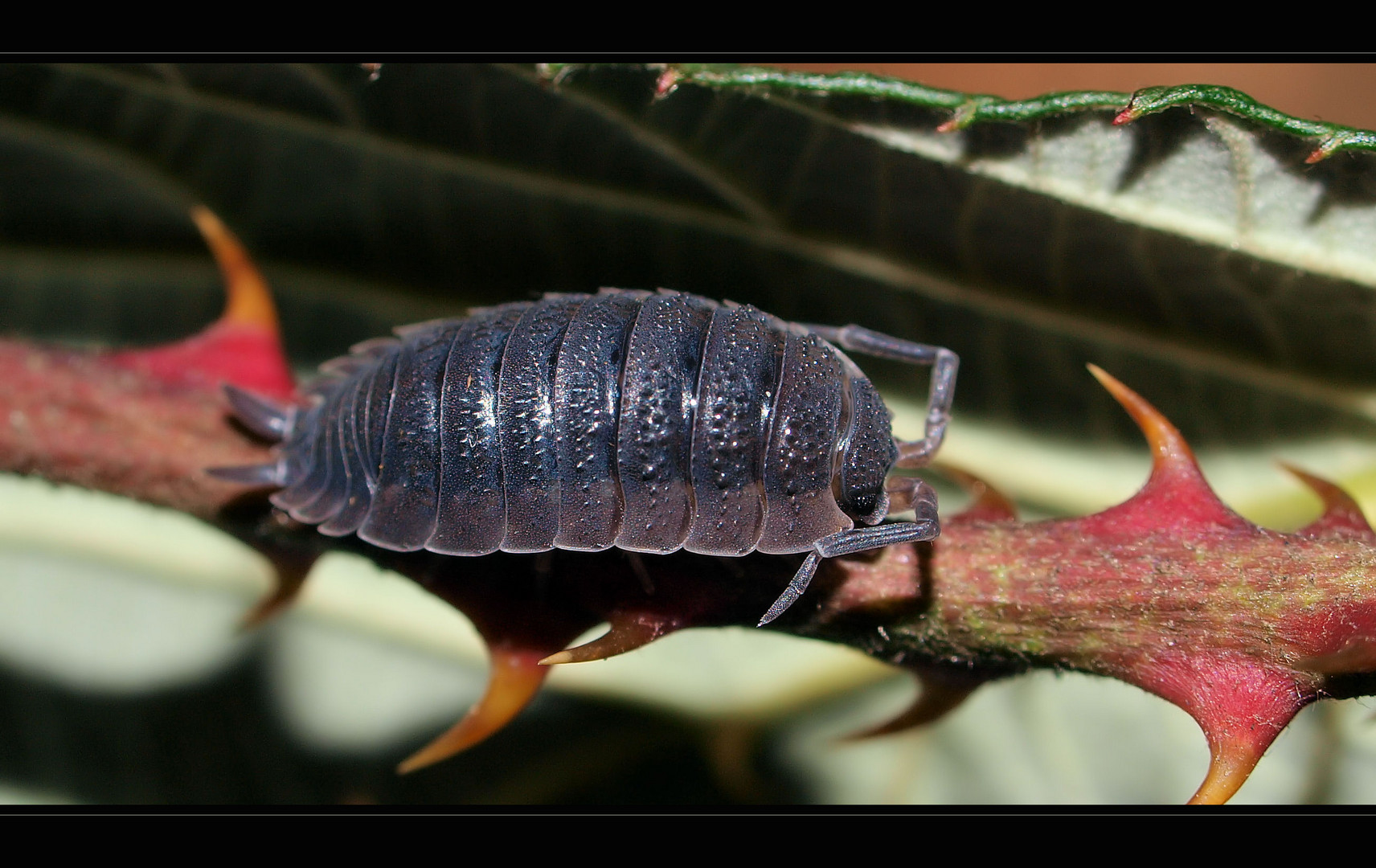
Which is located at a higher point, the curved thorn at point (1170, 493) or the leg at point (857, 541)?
the curved thorn at point (1170, 493)

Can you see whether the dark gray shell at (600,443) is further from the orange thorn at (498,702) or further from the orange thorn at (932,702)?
the orange thorn at (932,702)

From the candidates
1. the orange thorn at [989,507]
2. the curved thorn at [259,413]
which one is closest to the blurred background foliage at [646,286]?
the orange thorn at [989,507]

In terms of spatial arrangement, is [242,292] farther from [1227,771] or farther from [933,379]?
[1227,771]

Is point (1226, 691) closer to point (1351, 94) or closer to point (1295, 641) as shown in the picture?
point (1295, 641)

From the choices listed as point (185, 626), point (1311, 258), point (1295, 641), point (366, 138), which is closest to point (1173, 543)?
point (1295, 641)

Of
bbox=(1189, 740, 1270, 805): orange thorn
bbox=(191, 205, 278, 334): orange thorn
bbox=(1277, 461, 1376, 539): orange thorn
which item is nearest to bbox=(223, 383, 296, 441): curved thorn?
bbox=(191, 205, 278, 334): orange thorn

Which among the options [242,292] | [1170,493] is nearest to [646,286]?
[242,292]
